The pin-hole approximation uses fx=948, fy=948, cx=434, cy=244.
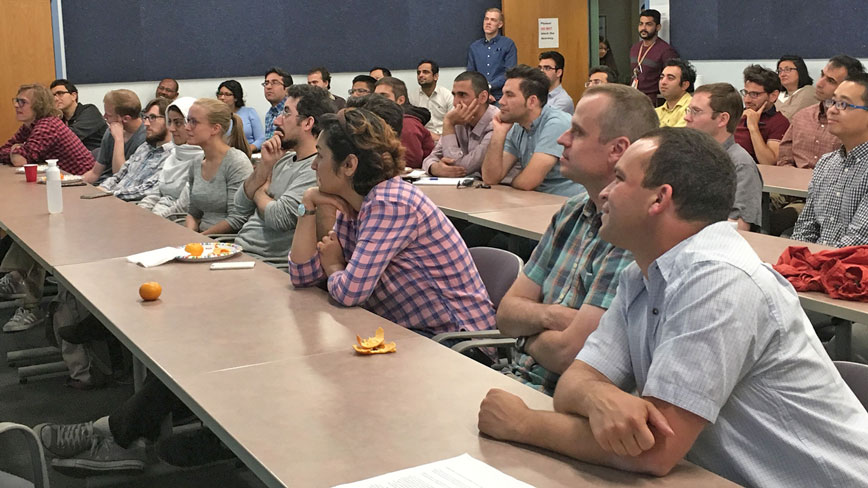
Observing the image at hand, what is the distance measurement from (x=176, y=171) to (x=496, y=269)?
3.18 m

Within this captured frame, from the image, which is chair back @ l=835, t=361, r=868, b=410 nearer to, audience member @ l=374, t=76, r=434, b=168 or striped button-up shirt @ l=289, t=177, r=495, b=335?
striped button-up shirt @ l=289, t=177, r=495, b=335

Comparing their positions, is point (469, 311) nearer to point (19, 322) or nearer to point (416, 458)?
point (416, 458)

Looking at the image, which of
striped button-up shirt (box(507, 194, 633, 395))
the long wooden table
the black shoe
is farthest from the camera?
the black shoe

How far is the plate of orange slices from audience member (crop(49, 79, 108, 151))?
18.3ft

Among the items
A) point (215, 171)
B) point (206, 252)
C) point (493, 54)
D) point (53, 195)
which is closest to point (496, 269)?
point (206, 252)

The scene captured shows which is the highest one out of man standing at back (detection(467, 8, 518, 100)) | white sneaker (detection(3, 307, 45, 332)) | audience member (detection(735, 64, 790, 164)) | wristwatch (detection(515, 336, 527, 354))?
man standing at back (detection(467, 8, 518, 100))

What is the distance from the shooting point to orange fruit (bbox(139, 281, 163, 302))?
117 inches

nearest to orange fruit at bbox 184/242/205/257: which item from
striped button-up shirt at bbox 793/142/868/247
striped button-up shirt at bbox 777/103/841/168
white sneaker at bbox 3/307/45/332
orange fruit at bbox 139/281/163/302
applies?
orange fruit at bbox 139/281/163/302

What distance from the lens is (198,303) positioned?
2963mm

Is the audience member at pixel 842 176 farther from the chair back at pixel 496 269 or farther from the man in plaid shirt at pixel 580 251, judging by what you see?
the man in plaid shirt at pixel 580 251

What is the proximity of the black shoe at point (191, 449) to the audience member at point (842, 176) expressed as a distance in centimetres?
267

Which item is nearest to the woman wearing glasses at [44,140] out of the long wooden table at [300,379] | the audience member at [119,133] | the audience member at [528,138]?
the audience member at [119,133]

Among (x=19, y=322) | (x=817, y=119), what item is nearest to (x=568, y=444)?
(x=19, y=322)

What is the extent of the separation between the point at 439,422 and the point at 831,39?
8181mm
